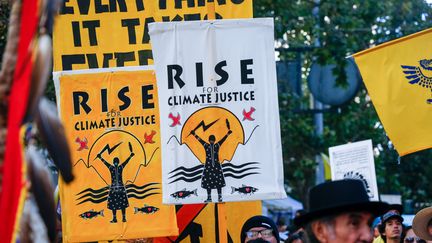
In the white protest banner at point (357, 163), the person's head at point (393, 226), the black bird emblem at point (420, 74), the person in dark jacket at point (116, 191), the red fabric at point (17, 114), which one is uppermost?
the red fabric at point (17, 114)

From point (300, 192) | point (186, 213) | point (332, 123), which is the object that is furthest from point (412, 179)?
point (186, 213)

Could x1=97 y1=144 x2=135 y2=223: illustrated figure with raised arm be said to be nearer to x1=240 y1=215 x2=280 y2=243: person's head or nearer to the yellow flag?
x1=240 y1=215 x2=280 y2=243: person's head

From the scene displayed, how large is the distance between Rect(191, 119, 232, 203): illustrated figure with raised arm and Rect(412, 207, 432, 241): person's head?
5.93 feet

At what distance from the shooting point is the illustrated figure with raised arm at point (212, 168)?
816cm

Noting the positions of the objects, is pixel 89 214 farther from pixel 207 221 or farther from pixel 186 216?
pixel 207 221

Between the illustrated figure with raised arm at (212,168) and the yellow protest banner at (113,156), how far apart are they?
3.51 feet

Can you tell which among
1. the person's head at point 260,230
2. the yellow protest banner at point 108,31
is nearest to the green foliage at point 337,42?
the yellow protest banner at point 108,31

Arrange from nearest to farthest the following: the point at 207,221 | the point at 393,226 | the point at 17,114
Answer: the point at 17,114 < the point at 207,221 < the point at 393,226

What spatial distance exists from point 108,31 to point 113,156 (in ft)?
5.25

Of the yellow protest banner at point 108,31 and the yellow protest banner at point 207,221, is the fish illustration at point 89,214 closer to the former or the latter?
the yellow protest banner at point 207,221

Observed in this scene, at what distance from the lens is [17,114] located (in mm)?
2846

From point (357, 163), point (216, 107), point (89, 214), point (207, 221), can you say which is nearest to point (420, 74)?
point (357, 163)

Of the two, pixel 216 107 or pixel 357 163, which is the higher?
pixel 216 107

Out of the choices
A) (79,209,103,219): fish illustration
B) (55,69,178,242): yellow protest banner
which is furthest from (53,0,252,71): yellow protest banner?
(79,209,103,219): fish illustration
